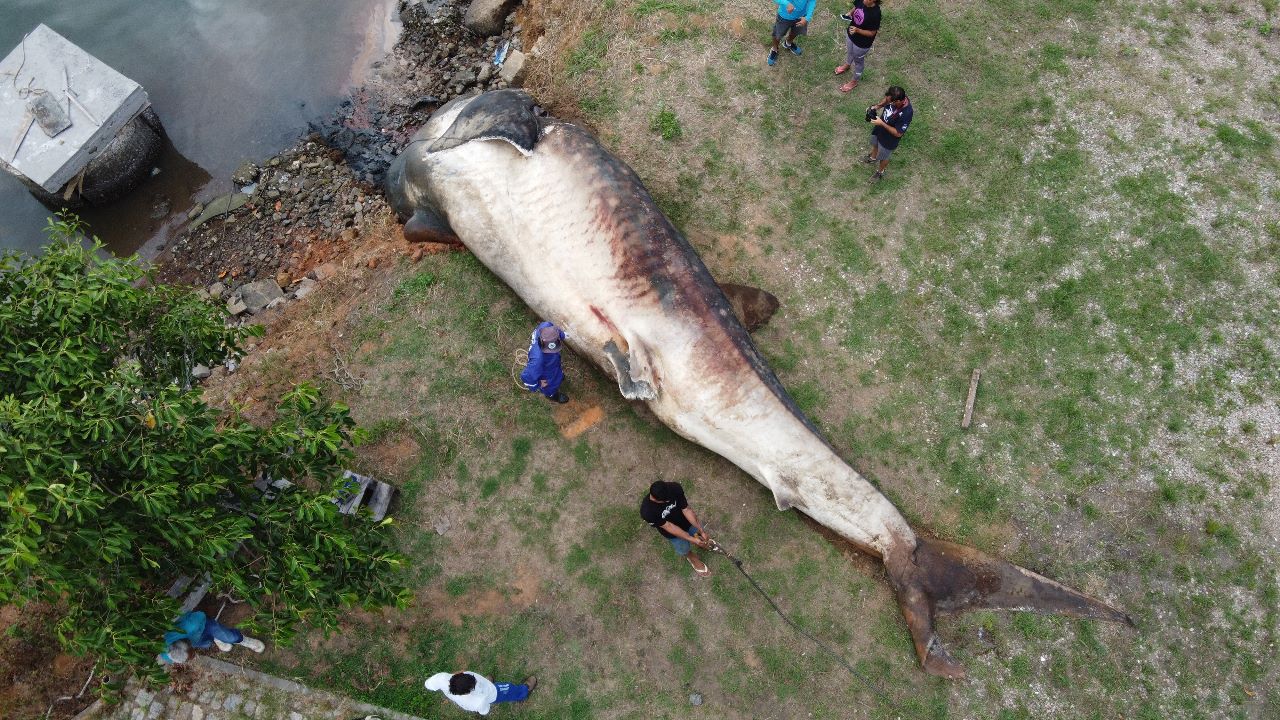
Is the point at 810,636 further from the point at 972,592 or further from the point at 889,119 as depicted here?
the point at 889,119

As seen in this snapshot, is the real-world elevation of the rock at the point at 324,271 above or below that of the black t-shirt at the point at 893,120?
below

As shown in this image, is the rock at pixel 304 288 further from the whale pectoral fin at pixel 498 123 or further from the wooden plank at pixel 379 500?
the wooden plank at pixel 379 500

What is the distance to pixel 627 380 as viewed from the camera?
8.23 metres

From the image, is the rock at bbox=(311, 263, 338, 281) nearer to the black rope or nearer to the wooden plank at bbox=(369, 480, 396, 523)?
the wooden plank at bbox=(369, 480, 396, 523)

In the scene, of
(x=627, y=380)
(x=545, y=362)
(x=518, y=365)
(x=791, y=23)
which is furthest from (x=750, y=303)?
(x=791, y=23)

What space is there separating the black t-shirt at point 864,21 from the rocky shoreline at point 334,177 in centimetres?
529

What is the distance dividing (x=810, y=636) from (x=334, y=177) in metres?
10.4

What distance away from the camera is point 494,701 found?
24.2ft

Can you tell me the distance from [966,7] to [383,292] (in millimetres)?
9934

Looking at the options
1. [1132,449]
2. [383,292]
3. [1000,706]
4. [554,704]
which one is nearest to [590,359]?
[383,292]

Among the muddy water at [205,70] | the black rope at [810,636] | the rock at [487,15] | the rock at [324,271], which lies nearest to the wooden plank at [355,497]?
the rock at [324,271]

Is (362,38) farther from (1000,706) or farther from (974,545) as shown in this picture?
(1000,706)

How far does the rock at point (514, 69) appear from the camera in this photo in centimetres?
1170

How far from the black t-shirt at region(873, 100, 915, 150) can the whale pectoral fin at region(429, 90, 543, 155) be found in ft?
14.6
